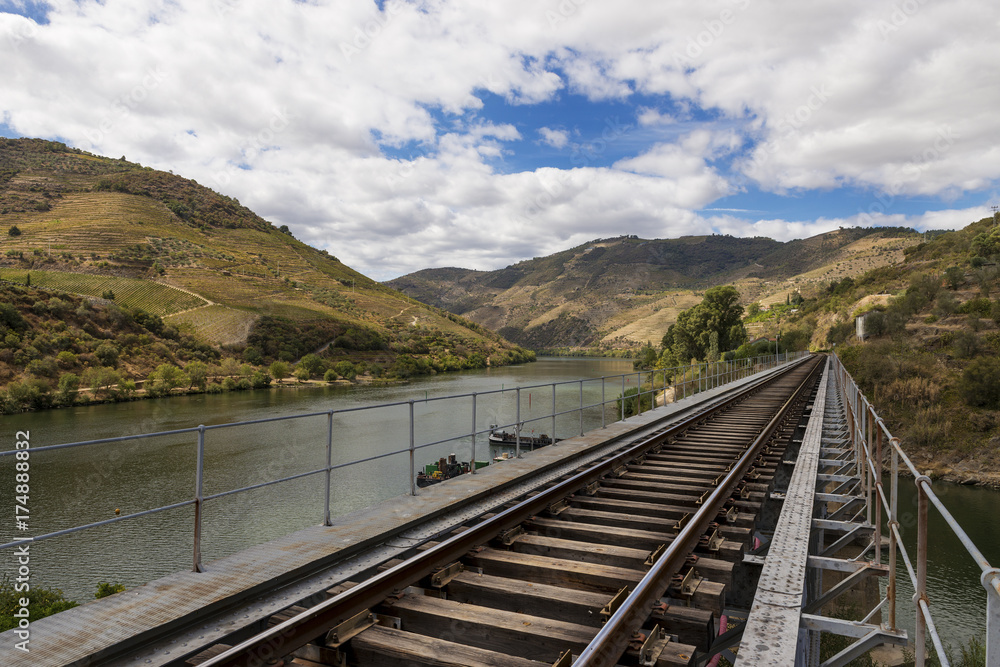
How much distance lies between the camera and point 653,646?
296 cm

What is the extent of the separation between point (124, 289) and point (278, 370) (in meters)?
34.3

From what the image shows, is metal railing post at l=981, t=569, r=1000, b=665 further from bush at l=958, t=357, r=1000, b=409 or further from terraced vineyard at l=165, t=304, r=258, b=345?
terraced vineyard at l=165, t=304, r=258, b=345

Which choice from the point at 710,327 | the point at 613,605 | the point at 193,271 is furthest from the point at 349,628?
the point at 193,271

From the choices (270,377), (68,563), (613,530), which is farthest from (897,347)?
(270,377)

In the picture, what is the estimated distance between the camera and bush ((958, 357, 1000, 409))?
104ft

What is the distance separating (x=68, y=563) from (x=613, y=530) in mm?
20034

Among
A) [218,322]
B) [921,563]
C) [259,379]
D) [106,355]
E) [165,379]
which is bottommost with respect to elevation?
[259,379]

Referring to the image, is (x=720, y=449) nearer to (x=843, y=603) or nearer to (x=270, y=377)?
(x=843, y=603)

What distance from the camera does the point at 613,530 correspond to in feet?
15.8

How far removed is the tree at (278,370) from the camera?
71.4 m

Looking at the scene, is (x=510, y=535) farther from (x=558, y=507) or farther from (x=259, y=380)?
→ (x=259, y=380)

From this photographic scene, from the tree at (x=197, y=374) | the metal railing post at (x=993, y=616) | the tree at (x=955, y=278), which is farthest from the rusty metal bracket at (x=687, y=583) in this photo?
the tree at (x=197, y=374)

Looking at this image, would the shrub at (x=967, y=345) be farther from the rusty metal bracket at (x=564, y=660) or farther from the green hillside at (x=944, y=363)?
the rusty metal bracket at (x=564, y=660)

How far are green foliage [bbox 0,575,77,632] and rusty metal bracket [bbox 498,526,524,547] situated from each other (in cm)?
1168
